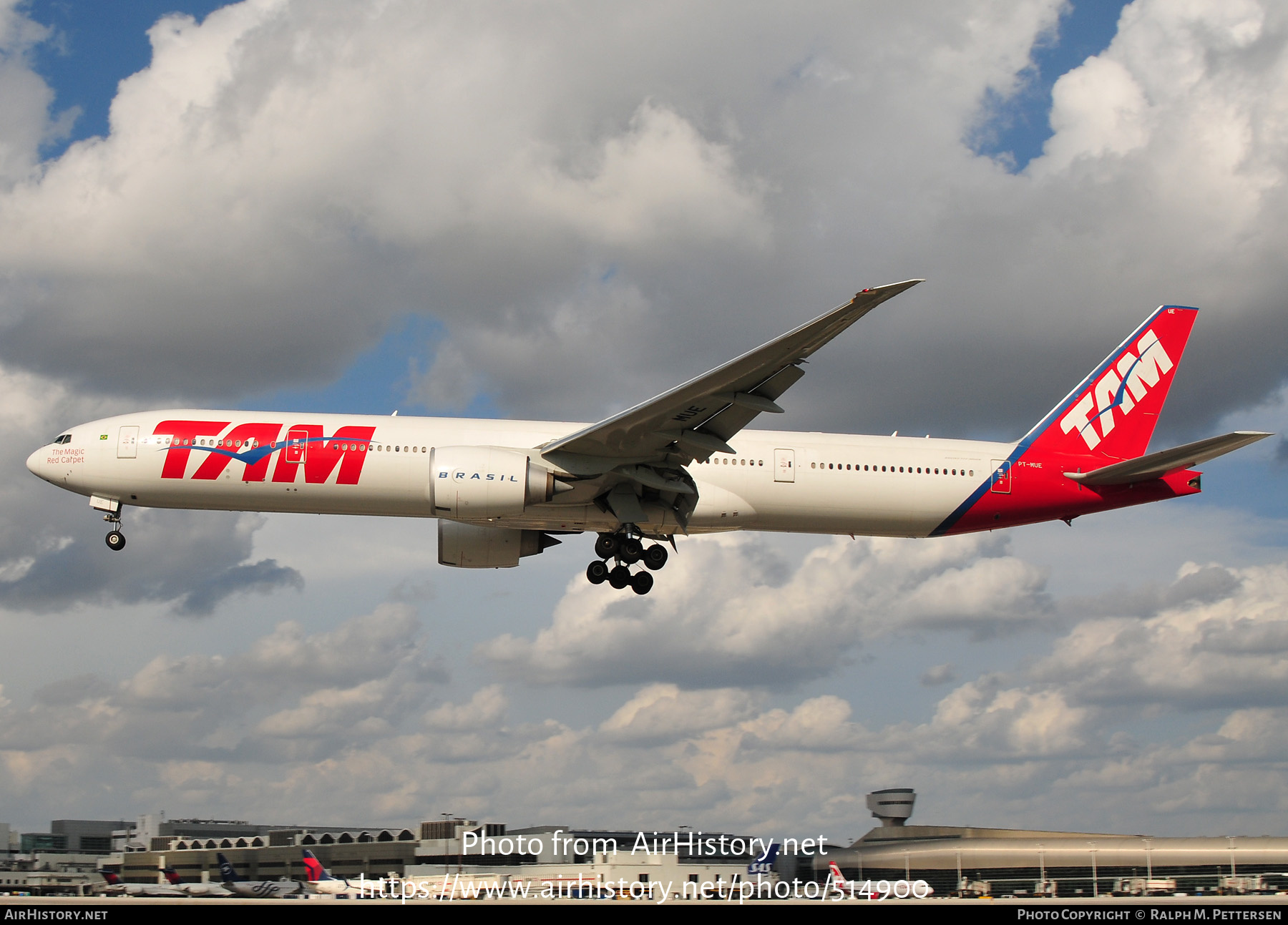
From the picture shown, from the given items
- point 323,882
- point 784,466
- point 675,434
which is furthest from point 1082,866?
point 323,882

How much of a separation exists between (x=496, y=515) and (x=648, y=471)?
3854mm

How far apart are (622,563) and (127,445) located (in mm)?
12784

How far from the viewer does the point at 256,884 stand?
33.5 m

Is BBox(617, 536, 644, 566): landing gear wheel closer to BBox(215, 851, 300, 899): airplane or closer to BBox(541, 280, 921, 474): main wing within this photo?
BBox(541, 280, 921, 474): main wing

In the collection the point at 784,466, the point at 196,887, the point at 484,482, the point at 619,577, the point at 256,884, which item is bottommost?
the point at 256,884

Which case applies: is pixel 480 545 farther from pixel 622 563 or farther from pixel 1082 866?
pixel 1082 866

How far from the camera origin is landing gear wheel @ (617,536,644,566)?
2992cm

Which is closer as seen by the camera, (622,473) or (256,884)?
(622,473)

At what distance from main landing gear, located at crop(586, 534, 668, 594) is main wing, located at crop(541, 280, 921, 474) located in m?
3.38

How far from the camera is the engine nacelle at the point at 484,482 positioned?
Result: 87.4 ft

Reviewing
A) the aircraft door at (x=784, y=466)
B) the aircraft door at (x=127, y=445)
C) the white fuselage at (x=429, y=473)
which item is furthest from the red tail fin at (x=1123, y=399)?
the aircraft door at (x=127, y=445)

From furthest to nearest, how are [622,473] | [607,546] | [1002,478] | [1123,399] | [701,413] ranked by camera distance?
1. [1123,399]
2. [1002,478]
3. [607,546]
4. [622,473]
5. [701,413]

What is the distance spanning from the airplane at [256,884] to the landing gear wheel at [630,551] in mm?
13764
